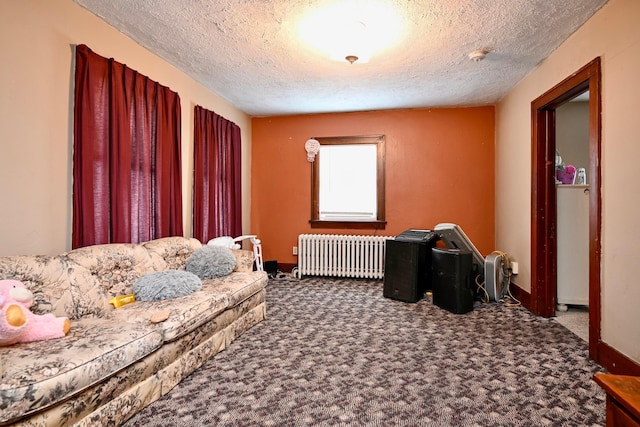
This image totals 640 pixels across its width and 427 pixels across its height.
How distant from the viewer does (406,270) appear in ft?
11.9

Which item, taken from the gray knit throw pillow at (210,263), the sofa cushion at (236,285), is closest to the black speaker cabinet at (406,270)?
the sofa cushion at (236,285)

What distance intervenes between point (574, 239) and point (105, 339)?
382cm

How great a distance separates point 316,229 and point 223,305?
111 inches

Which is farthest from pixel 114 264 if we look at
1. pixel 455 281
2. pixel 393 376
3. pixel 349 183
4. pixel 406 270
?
pixel 349 183

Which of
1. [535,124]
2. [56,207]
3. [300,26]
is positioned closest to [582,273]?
[535,124]

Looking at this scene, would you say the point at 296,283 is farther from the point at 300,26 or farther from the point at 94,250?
the point at 300,26

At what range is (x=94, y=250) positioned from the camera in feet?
7.14

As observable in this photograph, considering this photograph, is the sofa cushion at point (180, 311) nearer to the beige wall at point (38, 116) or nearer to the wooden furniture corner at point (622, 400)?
the beige wall at point (38, 116)

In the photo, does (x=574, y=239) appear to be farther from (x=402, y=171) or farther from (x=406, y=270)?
(x=402, y=171)

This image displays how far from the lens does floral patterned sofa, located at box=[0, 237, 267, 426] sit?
1241 mm

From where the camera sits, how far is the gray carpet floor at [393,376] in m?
1.64

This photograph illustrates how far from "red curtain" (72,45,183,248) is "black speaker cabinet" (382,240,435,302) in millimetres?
2280

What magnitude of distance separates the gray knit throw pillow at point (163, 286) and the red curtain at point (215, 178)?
137 centimetres

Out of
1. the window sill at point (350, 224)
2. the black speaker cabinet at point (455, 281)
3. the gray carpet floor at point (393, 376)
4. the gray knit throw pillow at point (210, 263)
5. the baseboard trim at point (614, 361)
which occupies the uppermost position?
the window sill at point (350, 224)
